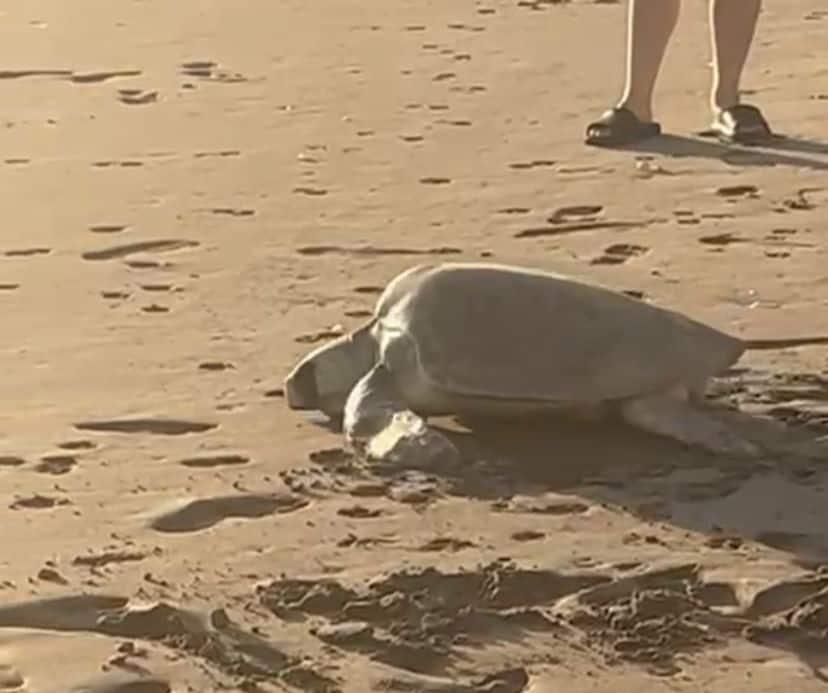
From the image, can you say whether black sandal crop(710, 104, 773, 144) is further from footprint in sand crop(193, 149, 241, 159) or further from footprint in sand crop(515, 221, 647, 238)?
footprint in sand crop(193, 149, 241, 159)

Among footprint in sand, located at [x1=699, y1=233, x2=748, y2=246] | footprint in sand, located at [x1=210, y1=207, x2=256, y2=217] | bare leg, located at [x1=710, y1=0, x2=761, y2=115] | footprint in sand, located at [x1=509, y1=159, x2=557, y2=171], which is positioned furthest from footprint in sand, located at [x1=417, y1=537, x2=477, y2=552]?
bare leg, located at [x1=710, y1=0, x2=761, y2=115]

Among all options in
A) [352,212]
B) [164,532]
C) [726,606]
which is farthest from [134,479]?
[352,212]

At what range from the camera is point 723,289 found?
16.5 feet

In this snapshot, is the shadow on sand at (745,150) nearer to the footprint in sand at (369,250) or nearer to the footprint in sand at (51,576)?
the footprint in sand at (369,250)

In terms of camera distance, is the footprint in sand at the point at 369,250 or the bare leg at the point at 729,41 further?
the bare leg at the point at 729,41

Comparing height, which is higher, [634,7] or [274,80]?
[634,7]

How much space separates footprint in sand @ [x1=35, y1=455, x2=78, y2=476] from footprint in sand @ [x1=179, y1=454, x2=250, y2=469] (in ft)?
0.65

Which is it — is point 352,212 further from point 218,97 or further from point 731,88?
point 218,97

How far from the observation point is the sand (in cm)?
311

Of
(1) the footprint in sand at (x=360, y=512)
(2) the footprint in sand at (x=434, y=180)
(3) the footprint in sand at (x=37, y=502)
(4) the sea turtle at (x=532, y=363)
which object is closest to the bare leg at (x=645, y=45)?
(2) the footprint in sand at (x=434, y=180)

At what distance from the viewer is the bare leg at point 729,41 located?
668cm

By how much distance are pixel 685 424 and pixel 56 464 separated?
1.12 meters

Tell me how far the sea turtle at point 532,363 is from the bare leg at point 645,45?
2.64 metres

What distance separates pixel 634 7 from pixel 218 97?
5.83ft
